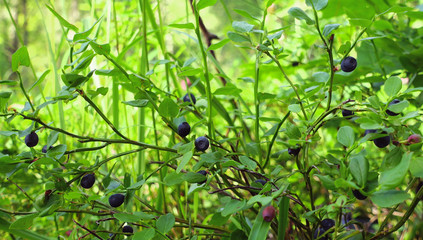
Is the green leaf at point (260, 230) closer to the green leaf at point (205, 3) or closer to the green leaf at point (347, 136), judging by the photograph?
the green leaf at point (347, 136)

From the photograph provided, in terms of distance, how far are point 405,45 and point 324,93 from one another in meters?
0.52

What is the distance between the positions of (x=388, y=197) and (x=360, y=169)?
0.03 meters

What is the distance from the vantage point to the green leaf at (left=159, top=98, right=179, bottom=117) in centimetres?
44

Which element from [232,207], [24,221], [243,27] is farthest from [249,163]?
[24,221]

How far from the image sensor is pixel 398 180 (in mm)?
300

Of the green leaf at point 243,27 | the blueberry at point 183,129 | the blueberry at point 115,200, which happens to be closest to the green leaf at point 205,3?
the green leaf at point 243,27

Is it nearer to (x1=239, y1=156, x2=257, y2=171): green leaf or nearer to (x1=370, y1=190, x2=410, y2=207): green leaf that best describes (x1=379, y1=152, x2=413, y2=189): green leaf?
(x1=370, y1=190, x2=410, y2=207): green leaf

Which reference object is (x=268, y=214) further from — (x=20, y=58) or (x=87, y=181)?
(x=20, y=58)

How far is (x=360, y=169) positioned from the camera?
35 cm

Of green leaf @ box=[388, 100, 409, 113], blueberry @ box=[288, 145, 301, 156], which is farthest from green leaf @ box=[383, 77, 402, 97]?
blueberry @ box=[288, 145, 301, 156]

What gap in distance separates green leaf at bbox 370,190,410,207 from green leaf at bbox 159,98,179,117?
23 cm

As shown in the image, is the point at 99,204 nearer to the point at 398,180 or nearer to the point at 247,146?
the point at 247,146

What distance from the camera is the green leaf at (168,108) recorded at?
0.44 meters

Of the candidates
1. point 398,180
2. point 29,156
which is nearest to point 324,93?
point 398,180
